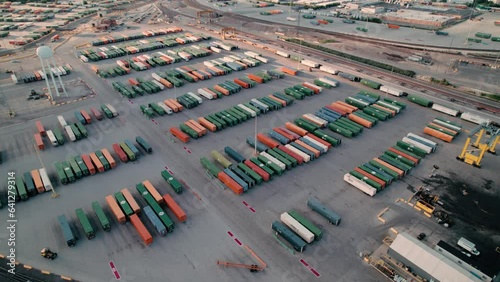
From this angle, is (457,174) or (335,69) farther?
(335,69)

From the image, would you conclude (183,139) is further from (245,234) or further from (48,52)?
(48,52)

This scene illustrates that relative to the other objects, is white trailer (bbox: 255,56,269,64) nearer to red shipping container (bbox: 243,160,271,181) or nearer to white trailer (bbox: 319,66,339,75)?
white trailer (bbox: 319,66,339,75)

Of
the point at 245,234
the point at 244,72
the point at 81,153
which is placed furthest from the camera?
the point at 244,72

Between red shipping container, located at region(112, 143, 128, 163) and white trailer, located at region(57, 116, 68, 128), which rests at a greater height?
white trailer, located at region(57, 116, 68, 128)

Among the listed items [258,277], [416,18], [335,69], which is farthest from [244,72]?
[416,18]

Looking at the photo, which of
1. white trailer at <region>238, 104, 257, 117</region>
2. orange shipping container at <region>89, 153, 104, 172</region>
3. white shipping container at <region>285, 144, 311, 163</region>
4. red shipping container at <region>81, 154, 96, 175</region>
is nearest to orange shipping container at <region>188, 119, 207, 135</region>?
white trailer at <region>238, 104, 257, 117</region>

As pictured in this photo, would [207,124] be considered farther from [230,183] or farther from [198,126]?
[230,183]

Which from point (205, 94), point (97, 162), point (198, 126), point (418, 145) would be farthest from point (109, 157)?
point (418, 145)
